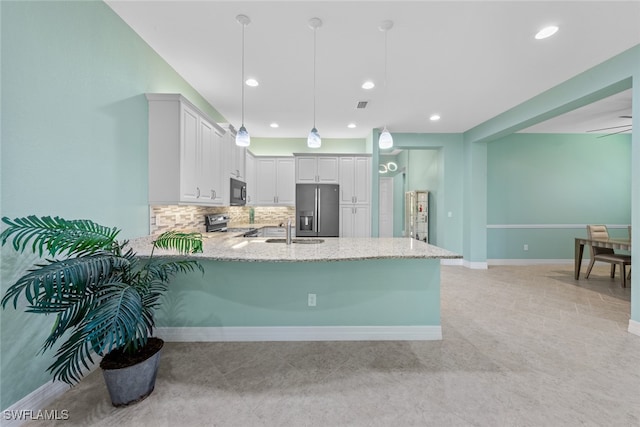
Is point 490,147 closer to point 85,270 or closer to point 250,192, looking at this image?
point 250,192

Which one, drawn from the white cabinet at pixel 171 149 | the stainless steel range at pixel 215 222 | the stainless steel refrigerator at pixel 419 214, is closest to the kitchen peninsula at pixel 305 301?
the white cabinet at pixel 171 149

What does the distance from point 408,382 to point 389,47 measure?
294 cm

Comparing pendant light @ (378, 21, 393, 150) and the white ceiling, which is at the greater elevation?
the white ceiling

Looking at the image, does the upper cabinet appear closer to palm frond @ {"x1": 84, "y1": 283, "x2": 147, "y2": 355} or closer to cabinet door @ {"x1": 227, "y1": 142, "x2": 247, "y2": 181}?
cabinet door @ {"x1": 227, "y1": 142, "x2": 247, "y2": 181}

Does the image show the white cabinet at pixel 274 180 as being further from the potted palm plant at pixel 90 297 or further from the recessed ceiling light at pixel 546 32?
the recessed ceiling light at pixel 546 32

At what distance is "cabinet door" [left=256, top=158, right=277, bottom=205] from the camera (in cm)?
575

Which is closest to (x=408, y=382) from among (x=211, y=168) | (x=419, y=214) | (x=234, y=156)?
(x=211, y=168)

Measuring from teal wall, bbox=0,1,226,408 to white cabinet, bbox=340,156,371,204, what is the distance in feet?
11.7

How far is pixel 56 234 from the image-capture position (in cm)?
145

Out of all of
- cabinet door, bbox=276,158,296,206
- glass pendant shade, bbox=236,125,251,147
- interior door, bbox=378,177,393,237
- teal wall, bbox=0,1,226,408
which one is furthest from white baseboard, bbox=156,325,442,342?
interior door, bbox=378,177,393,237

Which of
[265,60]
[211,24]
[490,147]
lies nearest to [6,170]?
[211,24]

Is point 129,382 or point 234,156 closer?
point 129,382

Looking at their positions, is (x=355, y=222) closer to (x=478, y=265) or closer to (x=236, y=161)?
(x=236, y=161)

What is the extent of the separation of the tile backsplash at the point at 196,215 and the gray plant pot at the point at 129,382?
1.46m
